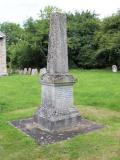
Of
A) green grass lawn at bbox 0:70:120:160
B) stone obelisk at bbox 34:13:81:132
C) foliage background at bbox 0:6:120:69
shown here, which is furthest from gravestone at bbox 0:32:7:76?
stone obelisk at bbox 34:13:81:132

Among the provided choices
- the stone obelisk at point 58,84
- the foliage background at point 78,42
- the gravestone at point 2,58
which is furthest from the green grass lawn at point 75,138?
the foliage background at point 78,42

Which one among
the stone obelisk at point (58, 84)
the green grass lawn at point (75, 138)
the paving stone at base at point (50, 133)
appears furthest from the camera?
the stone obelisk at point (58, 84)

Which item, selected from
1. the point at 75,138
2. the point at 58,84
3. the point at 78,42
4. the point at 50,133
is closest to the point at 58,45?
the point at 58,84

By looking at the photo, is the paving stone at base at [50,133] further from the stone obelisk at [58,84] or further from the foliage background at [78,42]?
the foliage background at [78,42]

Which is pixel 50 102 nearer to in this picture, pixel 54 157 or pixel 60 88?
pixel 60 88

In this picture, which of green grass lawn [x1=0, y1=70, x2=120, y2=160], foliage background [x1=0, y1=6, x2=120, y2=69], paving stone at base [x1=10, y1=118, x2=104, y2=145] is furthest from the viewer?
foliage background [x1=0, y1=6, x2=120, y2=69]

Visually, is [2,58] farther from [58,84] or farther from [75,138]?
[75,138]

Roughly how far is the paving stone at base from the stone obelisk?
22 cm

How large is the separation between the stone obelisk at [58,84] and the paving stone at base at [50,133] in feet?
0.73

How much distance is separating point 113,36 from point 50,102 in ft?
64.4

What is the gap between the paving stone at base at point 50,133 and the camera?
712 centimetres

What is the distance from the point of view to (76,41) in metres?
30.0

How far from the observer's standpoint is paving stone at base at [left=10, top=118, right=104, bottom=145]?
23.4 ft

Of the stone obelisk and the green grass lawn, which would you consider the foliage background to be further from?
the stone obelisk
